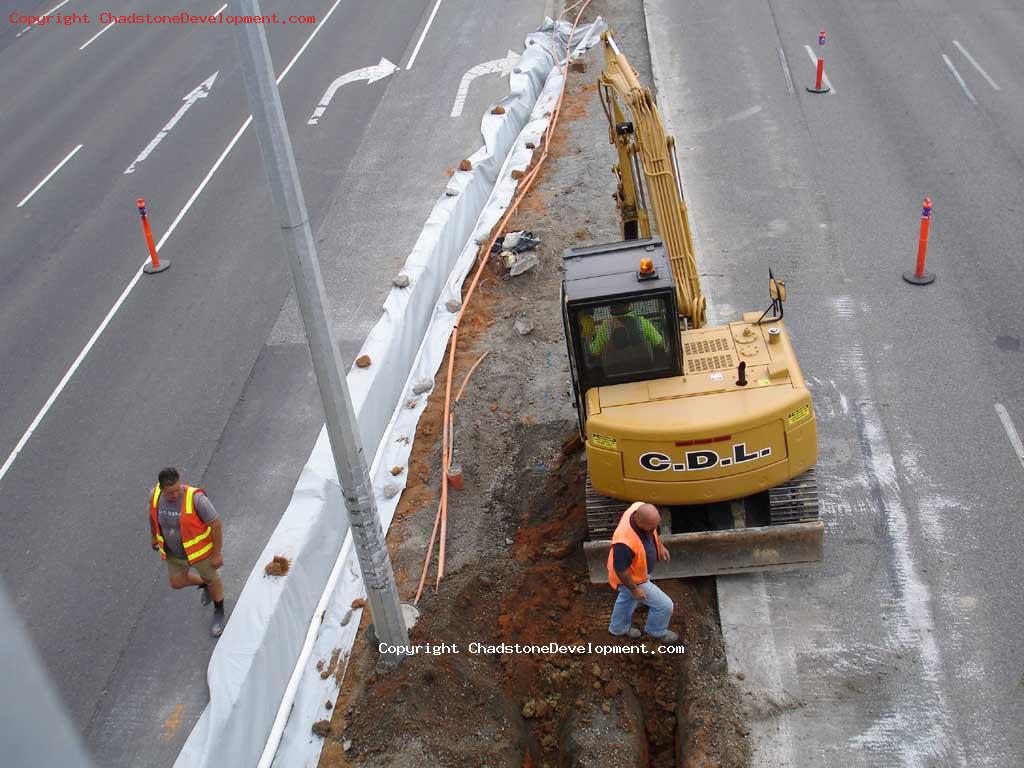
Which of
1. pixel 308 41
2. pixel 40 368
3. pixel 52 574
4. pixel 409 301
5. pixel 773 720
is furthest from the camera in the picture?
pixel 308 41

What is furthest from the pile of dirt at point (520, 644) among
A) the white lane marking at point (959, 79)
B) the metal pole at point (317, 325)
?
the white lane marking at point (959, 79)

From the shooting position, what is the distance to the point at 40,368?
46.5ft

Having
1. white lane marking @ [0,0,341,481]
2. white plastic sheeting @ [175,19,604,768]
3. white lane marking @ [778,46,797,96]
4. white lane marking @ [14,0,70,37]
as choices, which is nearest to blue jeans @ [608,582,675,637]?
white plastic sheeting @ [175,19,604,768]

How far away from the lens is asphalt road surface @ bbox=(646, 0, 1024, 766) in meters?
8.30

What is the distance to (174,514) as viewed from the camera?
9.00m

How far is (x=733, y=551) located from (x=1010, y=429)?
12.5 feet

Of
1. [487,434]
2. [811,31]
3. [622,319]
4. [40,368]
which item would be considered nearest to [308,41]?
[811,31]

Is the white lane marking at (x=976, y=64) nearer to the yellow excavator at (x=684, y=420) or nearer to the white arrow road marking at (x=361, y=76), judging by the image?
the white arrow road marking at (x=361, y=76)

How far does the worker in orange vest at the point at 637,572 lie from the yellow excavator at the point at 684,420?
59 cm

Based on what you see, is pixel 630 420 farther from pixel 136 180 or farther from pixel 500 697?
pixel 136 180

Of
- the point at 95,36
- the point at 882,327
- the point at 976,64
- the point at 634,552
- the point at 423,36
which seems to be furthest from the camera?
the point at 95,36

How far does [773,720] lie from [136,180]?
1592cm

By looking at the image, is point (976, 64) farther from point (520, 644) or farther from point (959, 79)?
point (520, 644)

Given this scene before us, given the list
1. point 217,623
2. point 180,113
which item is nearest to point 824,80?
point 180,113
